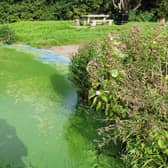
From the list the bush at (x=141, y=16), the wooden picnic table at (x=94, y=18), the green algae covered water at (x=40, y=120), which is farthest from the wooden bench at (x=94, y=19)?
the green algae covered water at (x=40, y=120)

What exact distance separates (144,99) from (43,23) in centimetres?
1887

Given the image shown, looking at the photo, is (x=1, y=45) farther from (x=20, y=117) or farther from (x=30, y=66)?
(x=20, y=117)

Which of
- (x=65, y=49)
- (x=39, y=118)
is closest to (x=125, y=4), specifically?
(x=65, y=49)

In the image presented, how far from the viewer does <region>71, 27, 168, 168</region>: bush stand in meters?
5.49

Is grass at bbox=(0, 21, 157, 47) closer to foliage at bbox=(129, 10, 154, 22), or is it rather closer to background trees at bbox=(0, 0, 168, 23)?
background trees at bbox=(0, 0, 168, 23)

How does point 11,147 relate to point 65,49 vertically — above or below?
above

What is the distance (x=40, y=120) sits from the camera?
28.3 feet

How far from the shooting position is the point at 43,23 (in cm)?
2403

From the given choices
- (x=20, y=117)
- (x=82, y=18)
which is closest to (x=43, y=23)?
(x=82, y=18)

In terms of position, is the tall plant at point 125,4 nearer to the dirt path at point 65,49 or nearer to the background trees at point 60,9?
the background trees at point 60,9

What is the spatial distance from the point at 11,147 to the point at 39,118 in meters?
1.61

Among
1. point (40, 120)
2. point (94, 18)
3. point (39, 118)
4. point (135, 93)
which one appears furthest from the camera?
point (94, 18)

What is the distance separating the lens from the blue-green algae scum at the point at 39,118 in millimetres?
6844

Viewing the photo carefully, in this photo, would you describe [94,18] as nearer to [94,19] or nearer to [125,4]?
[94,19]
